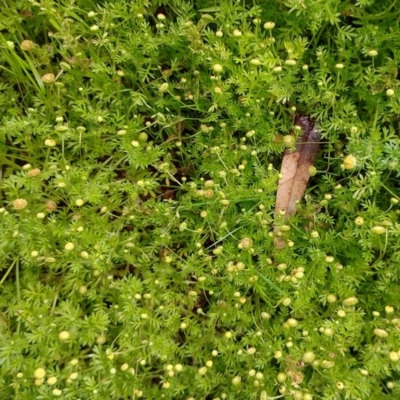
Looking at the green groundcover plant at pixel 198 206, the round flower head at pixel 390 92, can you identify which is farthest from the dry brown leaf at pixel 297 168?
the round flower head at pixel 390 92

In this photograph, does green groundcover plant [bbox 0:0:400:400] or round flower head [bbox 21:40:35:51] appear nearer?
green groundcover plant [bbox 0:0:400:400]

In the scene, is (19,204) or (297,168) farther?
(297,168)

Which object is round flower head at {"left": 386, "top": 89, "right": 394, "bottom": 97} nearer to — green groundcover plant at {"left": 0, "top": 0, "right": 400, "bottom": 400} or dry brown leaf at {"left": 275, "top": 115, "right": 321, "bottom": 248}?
green groundcover plant at {"left": 0, "top": 0, "right": 400, "bottom": 400}

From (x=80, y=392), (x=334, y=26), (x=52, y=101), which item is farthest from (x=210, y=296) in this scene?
(x=334, y=26)

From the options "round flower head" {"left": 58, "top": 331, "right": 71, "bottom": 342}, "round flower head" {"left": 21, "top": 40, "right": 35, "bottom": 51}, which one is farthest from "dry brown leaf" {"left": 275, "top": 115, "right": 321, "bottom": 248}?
"round flower head" {"left": 21, "top": 40, "right": 35, "bottom": 51}

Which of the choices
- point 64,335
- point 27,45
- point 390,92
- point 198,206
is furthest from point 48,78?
point 390,92

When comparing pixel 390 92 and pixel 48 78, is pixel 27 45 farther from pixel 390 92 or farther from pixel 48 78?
pixel 390 92
